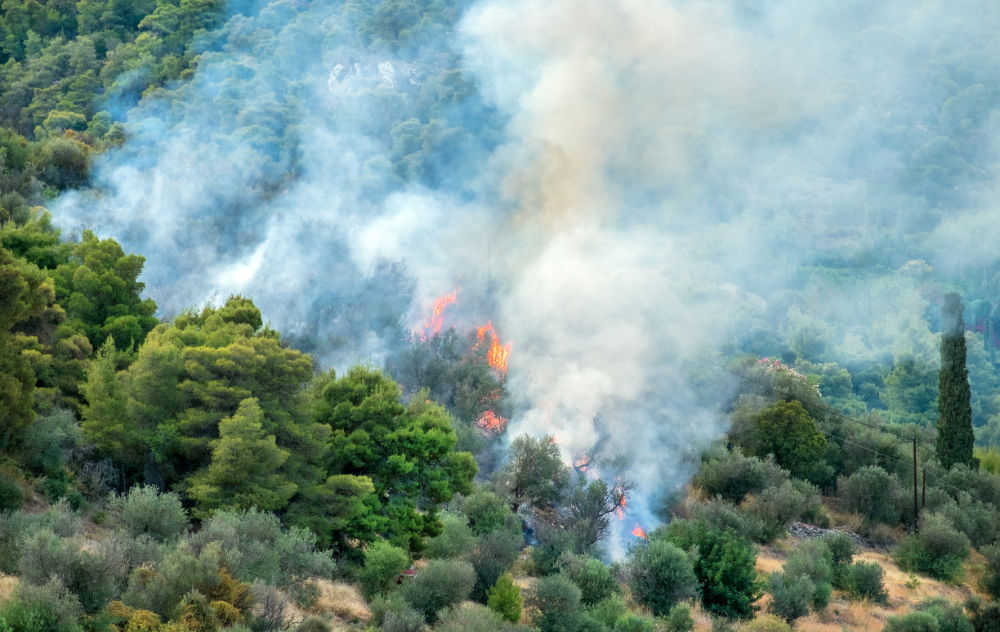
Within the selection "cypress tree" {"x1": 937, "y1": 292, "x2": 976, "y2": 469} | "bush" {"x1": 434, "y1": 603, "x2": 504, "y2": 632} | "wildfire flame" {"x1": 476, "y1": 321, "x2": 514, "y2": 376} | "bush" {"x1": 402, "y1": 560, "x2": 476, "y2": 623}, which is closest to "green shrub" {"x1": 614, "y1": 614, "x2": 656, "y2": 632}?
"bush" {"x1": 434, "y1": 603, "x2": 504, "y2": 632}

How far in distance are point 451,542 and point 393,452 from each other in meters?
2.99

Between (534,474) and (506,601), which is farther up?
(534,474)

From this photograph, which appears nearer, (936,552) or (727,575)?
(727,575)

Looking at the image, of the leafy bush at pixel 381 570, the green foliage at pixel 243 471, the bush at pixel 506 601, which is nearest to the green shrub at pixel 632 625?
the bush at pixel 506 601

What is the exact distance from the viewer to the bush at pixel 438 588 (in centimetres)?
2248

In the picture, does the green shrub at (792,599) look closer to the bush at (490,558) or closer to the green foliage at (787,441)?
Result: the bush at (490,558)

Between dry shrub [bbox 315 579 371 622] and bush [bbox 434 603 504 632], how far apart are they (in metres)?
1.93

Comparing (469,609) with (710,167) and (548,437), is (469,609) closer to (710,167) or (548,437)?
(548,437)

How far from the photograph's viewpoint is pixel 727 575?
1169 inches

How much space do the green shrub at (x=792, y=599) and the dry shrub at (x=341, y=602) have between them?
1306cm

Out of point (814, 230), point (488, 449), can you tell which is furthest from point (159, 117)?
point (814, 230)

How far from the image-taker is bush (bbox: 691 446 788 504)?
135 feet

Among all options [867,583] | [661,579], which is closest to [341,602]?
[661,579]

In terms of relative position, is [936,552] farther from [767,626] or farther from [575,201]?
[575,201]
